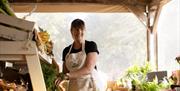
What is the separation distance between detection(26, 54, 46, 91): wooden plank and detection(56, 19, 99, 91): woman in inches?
41.7

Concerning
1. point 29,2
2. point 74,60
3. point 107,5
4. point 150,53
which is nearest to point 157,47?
point 150,53

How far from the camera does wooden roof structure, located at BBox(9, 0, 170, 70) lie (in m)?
7.69

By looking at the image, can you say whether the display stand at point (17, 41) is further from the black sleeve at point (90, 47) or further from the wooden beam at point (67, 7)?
the wooden beam at point (67, 7)

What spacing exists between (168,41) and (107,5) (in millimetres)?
1470

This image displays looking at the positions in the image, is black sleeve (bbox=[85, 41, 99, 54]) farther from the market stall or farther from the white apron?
the market stall

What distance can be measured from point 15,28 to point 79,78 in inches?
51.8

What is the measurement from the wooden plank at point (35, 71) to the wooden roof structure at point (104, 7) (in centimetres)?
595

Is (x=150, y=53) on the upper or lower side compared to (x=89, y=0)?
lower

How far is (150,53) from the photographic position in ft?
25.9

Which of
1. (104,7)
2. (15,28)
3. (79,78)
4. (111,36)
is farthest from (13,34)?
(111,36)

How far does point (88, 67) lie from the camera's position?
2.89 m

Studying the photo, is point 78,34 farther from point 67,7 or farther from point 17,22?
point 67,7

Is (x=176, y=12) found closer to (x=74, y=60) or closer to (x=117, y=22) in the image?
(x=117, y=22)

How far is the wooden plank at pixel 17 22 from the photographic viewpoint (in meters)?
1.76
